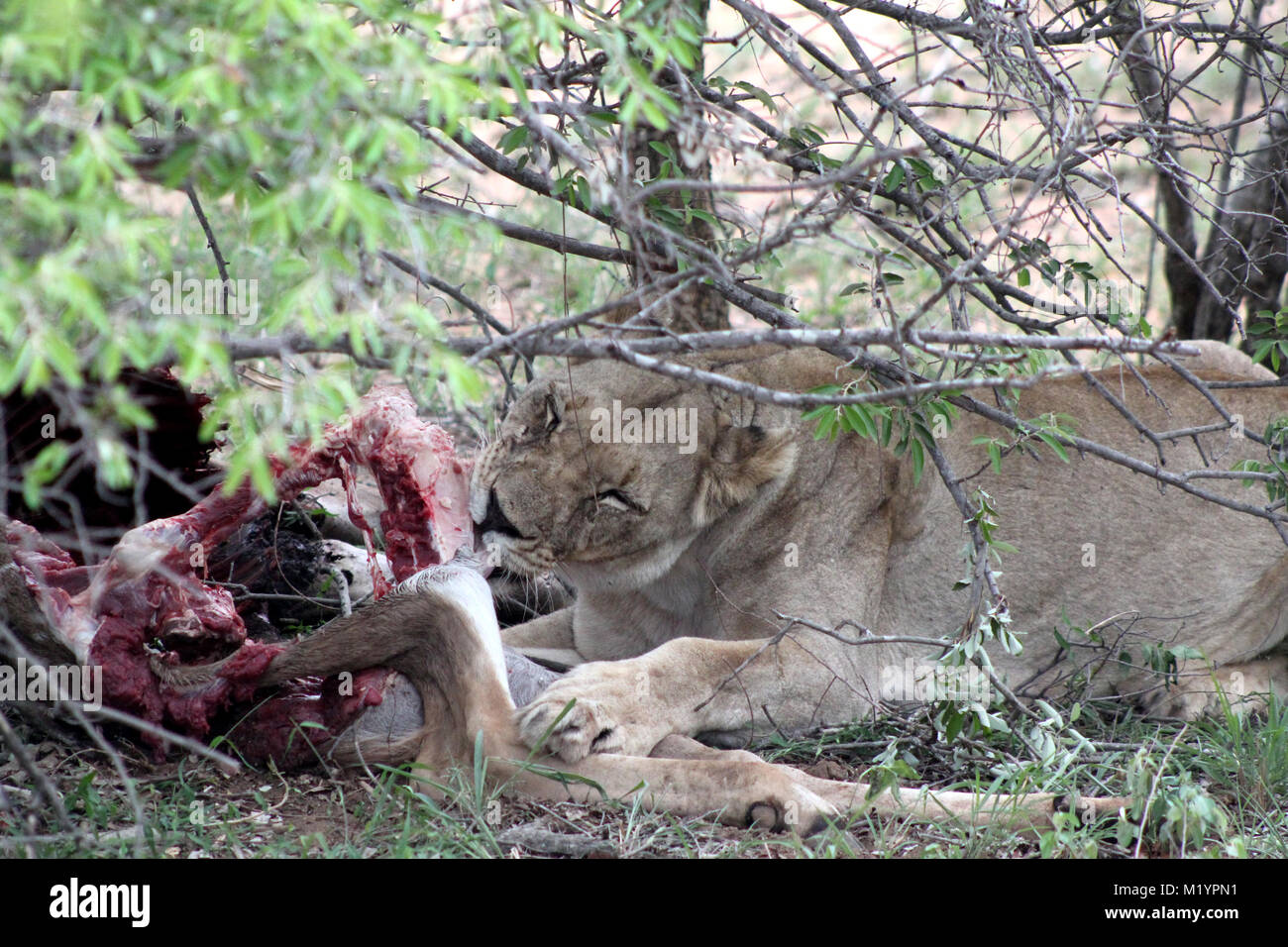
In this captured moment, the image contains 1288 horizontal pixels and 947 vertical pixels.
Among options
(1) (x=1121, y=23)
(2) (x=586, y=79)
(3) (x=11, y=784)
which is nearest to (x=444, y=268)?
(2) (x=586, y=79)

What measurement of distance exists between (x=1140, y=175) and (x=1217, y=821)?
732cm

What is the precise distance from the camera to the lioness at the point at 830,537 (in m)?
3.64

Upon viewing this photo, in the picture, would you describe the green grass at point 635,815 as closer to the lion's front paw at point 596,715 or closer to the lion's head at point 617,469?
the lion's front paw at point 596,715

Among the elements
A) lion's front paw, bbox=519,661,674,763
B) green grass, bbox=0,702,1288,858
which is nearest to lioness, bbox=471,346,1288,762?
lion's front paw, bbox=519,661,674,763

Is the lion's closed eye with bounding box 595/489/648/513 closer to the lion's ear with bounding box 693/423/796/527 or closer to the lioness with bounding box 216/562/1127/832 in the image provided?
the lion's ear with bounding box 693/423/796/527

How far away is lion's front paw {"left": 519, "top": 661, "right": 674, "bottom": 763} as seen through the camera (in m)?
3.12

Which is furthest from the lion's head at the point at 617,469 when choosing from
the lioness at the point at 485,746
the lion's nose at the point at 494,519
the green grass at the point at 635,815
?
the green grass at the point at 635,815

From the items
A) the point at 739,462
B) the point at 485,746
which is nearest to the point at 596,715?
the point at 485,746

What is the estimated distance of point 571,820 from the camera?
9.56 ft

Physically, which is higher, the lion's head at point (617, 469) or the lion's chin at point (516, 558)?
the lion's head at point (617, 469)

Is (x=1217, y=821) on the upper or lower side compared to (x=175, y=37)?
lower

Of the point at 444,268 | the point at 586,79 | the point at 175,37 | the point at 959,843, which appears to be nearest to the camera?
the point at 175,37
